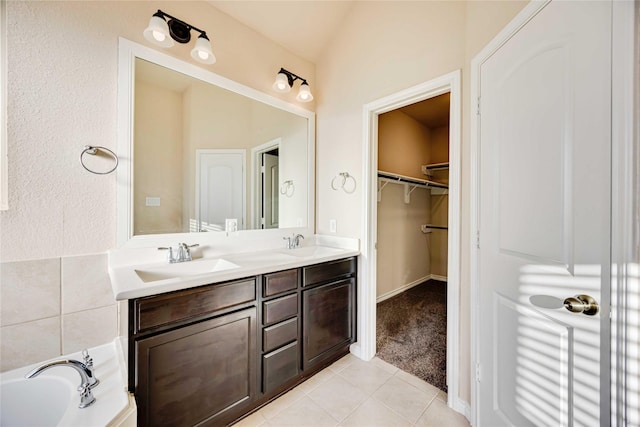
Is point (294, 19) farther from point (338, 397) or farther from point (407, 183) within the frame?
point (338, 397)

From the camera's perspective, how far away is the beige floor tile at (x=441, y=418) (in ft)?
4.73

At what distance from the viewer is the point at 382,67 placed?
1978mm

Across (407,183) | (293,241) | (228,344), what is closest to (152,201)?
(228,344)

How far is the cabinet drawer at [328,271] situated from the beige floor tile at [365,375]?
2.44ft

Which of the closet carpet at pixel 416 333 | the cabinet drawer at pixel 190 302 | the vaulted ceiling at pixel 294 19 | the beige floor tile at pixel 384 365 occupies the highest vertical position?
the vaulted ceiling at pixel 294 19

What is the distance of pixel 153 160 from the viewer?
1.56m

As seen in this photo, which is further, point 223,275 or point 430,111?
point 430,111

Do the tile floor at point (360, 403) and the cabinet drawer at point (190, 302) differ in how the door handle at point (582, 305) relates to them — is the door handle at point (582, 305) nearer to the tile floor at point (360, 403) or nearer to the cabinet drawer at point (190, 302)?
the tile floor at point (360, 403)

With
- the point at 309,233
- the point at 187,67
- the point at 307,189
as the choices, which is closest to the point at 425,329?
the point at 309,233

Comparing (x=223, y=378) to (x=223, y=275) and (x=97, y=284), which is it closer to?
(x=223, y=275)

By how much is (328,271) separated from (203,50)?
5.74 ft

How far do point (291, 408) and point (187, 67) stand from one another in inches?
93.9

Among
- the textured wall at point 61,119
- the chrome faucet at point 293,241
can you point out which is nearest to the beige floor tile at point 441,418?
the chrome faucet at point 293,241

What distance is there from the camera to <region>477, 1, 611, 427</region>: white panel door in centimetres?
79
